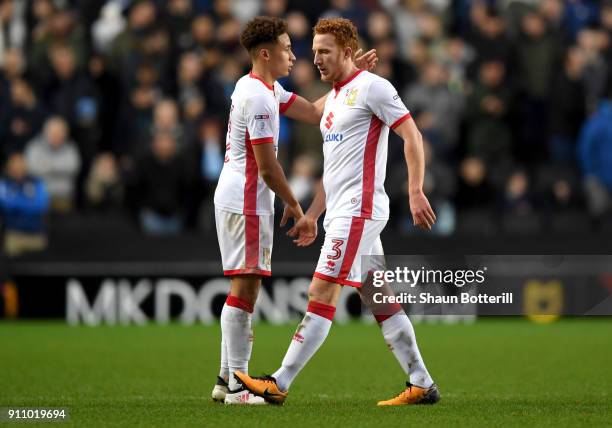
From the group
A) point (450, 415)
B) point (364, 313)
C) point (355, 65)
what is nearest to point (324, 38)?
point (355, 65)

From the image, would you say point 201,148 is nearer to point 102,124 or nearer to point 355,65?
point 102,124

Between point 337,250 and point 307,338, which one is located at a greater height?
point 337,250

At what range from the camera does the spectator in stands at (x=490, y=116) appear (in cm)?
1767

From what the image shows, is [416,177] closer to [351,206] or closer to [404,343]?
[351,206]

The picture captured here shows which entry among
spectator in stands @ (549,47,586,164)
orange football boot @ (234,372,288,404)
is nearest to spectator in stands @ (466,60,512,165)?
spectator in stands @ (549,47,586,164)

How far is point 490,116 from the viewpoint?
1764 cm

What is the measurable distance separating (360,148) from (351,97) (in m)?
0.33

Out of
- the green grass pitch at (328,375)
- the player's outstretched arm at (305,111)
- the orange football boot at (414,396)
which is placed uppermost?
the player's outstretched arm at (305,111)

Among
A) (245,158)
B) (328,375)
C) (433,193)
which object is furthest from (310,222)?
(433,193)

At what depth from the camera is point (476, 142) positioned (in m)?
17.7

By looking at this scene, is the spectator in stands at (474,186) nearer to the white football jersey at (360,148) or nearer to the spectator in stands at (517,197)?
the spectator in stands at (517,197)

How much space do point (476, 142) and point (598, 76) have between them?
207cm

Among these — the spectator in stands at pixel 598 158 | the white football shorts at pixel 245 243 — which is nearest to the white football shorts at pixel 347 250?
the white football shorts at pixel 245 243

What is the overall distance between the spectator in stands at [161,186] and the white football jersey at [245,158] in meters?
8.85
